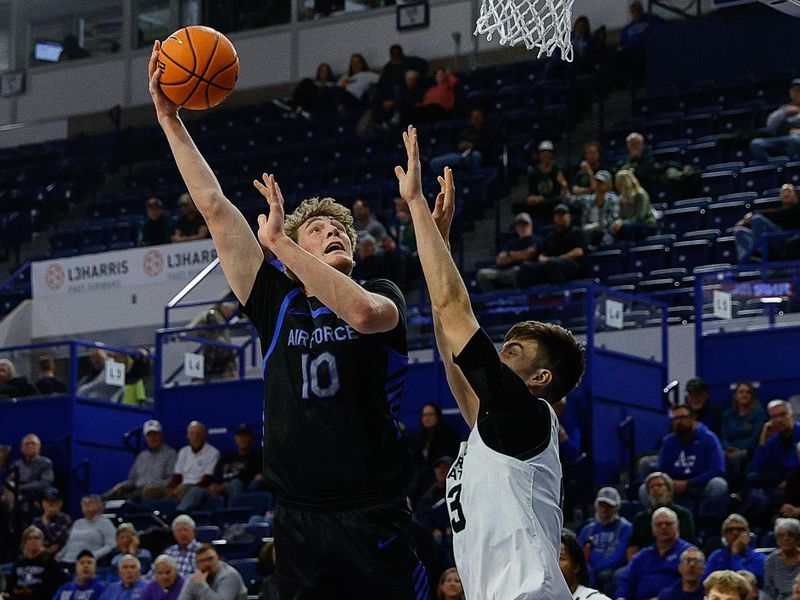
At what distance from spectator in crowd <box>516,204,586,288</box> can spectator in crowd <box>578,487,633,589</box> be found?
166 inches

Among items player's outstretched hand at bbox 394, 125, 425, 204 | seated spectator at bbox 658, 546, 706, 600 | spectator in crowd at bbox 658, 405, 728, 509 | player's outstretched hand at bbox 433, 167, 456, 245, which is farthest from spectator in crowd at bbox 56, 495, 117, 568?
player's outstretched hand at bbox 394, 125, 425, 204

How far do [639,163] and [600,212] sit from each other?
101 cm

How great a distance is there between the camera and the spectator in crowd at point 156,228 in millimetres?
19641

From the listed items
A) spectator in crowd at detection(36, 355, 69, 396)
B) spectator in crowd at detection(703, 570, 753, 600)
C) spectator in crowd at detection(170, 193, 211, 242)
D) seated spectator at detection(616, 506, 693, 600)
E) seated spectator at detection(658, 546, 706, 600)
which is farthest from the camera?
spectator in crowd at detection(170, 193, 211, 242)

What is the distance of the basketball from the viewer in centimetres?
522

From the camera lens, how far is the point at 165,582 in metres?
11.6

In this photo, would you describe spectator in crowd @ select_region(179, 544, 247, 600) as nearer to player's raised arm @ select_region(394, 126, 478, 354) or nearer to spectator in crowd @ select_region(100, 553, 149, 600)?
spectator in crowd @ select_region(100, 553, 149, 600)

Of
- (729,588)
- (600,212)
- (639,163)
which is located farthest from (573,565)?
(639,163)

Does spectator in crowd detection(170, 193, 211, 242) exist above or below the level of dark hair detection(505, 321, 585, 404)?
above

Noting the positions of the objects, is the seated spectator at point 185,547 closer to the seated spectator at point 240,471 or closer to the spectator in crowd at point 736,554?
the seated spectator at point 240,471

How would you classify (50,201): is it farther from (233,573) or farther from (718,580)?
(718,580)

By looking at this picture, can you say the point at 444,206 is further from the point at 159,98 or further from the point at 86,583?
the point at 86,583

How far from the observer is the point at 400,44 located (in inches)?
932

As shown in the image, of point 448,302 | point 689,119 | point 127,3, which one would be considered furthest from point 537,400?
point 127,3
